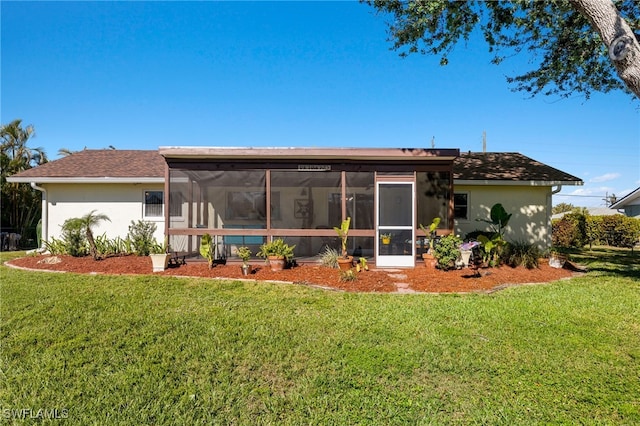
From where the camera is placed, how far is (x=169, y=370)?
3.62 meters

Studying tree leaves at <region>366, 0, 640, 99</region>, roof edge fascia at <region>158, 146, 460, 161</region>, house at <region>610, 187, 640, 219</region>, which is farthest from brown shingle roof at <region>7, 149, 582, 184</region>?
house at <region>610, 187, 640, 219</region>

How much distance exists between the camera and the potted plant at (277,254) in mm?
8984

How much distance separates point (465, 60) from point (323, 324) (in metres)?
10.8

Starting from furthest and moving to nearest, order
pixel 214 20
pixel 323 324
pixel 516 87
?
pixel 516 87
pixel 214 20
pixel 323 324

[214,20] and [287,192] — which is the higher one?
[214,20]

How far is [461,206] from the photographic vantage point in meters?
12.6

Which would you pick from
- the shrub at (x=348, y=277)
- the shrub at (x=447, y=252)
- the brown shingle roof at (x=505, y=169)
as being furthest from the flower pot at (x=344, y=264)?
the brown shingle roof at (x=505, y=169)

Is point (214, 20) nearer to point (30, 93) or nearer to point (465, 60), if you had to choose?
point (30, 93)

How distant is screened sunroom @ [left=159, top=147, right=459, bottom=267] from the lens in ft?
31.6

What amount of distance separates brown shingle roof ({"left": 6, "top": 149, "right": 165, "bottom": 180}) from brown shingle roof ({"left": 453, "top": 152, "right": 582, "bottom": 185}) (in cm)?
1135

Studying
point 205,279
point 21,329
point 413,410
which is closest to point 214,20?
point 205,279

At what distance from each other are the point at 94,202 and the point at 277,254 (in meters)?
7.79

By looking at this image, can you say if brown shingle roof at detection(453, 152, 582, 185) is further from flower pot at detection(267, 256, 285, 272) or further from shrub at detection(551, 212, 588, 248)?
flower pot at detection(267, 256, 285, 272)

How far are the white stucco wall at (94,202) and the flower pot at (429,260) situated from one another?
9048 millimetres
